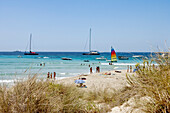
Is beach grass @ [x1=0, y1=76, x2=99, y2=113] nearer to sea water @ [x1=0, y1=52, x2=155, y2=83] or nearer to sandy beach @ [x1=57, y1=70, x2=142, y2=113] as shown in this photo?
sea water @ [x1=0, y1=52, x2=155, y2=83]

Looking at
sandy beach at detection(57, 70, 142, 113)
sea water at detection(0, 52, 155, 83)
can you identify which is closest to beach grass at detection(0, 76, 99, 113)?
sea water at detection(0, 52, 155, 83)

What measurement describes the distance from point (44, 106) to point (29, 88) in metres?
0.44

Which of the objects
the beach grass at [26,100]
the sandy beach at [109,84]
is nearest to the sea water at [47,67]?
the beach grass at [26,100]

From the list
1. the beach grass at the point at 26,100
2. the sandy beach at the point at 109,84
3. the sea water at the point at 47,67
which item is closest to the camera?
the beach grass at the point at 26,100

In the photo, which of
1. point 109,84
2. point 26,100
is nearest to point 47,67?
point 109,84

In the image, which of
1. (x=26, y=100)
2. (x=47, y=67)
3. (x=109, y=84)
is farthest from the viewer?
(x=47, y=67)

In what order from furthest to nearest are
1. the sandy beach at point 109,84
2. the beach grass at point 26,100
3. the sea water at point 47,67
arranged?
the sandy beach at point 109,84 < the sea water at point 47,67 < the beach grass at point 26,100

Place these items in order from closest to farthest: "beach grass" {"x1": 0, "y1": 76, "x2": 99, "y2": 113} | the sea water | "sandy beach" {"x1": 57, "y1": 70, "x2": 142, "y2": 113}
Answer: "beach grass" {"x1": 0, "y1": 76, "x2": 99, "y2": 113} → the sea water → "sandy beach" {"x1": 57, "y1": 70, "x2": 142, "y2": 113}

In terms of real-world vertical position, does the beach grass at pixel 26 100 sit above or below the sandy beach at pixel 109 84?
above

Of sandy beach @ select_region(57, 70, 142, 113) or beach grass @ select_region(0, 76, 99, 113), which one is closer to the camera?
beach grass @ select_region(0, 76, 99, 113)

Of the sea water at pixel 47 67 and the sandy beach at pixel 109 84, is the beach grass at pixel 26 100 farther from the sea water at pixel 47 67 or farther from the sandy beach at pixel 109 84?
the sandy beach at pixel 109 84

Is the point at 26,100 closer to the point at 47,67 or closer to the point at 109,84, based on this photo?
the point at 109,84

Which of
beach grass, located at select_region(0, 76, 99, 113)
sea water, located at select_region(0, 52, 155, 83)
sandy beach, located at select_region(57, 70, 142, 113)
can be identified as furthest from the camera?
sandy beach, located at select_region(57, 70, 142, 113)

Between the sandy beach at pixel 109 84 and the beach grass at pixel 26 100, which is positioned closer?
the beach grass at pixel 26 100
